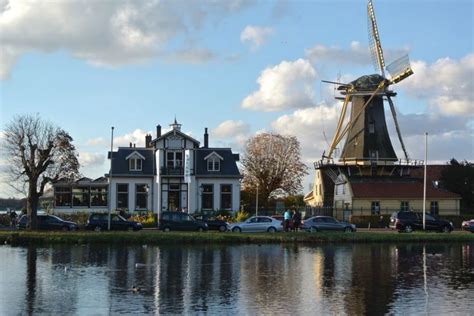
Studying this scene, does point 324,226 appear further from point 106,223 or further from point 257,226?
point 106,223

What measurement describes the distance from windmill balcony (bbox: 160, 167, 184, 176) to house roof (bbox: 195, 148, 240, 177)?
1618 millimetres

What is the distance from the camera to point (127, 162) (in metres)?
70.7

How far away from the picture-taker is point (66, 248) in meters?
35.7

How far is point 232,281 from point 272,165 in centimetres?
6794

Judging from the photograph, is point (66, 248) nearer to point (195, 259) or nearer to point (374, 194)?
point (195, 259)

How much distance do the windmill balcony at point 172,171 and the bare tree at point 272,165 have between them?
19.4 meters

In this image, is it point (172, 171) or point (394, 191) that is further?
point (394, 191)

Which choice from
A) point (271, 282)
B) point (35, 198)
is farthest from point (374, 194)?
point (271, 282)

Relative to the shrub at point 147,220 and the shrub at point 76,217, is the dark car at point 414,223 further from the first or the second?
the shrub at point 76,217

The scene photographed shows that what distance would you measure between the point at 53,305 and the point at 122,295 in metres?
2.23

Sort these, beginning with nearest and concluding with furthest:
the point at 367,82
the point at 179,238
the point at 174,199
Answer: the point at 179,238, the point at 174,199, the point at 367,82

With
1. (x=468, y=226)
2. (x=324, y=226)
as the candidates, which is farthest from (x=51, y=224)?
(x=468, y=226)

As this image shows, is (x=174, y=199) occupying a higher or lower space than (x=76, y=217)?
higher

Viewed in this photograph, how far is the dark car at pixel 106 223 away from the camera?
161 ft
